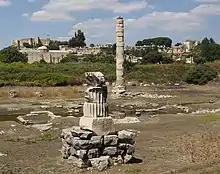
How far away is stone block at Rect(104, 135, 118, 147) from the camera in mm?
14543

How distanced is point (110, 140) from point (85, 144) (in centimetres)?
90

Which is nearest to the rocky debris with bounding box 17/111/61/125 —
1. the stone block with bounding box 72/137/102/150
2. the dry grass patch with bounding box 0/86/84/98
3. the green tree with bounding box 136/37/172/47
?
the stone block with bounding box 72/137/102/150

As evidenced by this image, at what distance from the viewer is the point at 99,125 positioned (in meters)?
14.8

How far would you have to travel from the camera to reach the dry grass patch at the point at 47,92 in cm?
5047

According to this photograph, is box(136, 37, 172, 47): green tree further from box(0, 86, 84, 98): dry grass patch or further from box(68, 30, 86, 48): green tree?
box(0, 86, 84, 98): dry grass patch

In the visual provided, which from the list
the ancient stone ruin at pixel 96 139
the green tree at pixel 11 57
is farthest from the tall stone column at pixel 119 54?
the green tree at pixel 11 57

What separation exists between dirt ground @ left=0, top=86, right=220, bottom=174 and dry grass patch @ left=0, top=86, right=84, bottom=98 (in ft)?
72.5

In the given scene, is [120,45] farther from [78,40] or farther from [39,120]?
[78,40]

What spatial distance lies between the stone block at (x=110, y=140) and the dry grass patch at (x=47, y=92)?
3616 centimetres

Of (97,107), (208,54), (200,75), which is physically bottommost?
(200,75)

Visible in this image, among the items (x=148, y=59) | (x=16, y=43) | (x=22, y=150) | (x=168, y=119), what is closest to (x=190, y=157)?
(x=22, y=150)

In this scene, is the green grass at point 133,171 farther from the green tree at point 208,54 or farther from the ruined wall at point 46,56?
the ruined wall at point 46,56

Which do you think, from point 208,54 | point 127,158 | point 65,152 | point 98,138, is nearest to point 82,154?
point 98,138

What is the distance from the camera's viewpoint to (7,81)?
58562 mm
